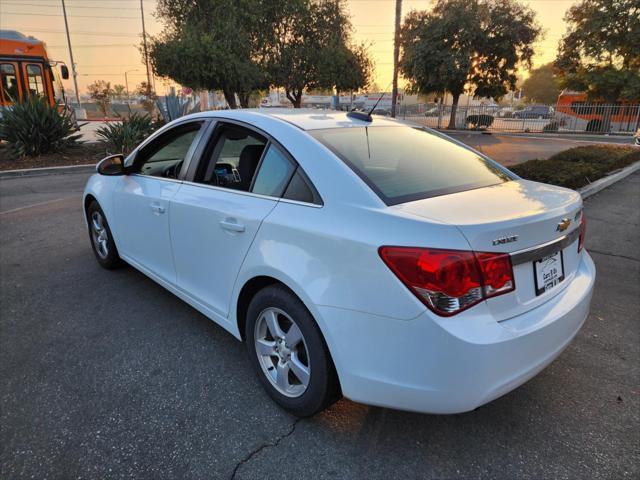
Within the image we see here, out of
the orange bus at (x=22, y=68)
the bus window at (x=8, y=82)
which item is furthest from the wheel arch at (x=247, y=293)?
the bus window at (x=8, y=82)

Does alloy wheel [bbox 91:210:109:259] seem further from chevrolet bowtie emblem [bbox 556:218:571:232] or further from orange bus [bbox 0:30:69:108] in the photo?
orange bus [bbox 0:30:69:108]

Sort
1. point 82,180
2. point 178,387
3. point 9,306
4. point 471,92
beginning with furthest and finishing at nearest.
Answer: point 471,92
point 82,180
point 9,306
point 178,387

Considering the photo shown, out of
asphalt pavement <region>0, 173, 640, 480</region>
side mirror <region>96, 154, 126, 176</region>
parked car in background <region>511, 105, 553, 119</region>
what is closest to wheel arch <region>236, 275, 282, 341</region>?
asphalt pavement <region>0, 173, 640, 480</region>

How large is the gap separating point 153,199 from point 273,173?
1.28 meters

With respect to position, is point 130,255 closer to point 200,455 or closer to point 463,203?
point 200,455

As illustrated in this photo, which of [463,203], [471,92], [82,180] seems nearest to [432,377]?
[463,203]

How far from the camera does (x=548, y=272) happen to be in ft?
6.92

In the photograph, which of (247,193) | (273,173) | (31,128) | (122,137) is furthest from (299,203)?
(31,128)

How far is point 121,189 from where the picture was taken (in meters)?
3.79

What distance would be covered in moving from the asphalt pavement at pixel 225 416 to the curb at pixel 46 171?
871 cm

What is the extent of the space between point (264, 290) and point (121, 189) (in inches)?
84.0

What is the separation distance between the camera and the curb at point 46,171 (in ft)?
35.3

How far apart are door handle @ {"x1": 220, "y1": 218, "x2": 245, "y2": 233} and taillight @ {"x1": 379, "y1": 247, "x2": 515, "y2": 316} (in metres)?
0.99

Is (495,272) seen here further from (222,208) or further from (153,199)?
(153,199)
